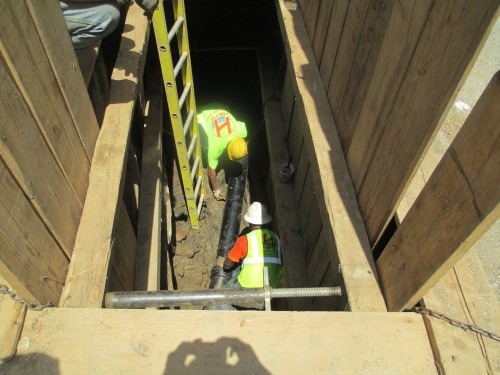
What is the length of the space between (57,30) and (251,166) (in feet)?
15.1

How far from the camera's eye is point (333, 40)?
2752mm

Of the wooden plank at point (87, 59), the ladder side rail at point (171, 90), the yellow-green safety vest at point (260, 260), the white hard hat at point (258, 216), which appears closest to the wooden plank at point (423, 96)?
the wooden plank at point (87, 59)

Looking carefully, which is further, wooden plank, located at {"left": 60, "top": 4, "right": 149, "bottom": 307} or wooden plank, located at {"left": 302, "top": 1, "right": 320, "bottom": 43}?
wooden plank, located at {"left": 302, "top": 1, "right": 320, "bottom": 43}

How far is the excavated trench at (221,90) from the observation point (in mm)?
5320

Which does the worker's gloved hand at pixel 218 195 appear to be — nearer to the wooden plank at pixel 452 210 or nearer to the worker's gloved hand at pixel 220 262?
the worker's gloved hand at pixel 220 262

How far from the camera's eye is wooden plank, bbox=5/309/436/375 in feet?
5.08

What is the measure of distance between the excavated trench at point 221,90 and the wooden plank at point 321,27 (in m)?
2.63

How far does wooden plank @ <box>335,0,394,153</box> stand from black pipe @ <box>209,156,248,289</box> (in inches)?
110

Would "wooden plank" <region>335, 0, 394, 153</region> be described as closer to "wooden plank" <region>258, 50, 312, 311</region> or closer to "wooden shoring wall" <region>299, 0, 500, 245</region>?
"wooden shoring wall" <region>299, 0, 500, 245</region>

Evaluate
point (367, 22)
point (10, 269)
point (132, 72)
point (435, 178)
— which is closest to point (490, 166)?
point (435, 178)

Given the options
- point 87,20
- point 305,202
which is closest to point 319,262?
point 305,202

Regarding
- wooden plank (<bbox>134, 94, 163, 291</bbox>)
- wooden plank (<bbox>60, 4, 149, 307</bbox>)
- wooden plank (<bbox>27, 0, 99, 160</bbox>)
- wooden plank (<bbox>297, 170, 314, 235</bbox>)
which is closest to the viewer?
wooden plank (<bbox>27, 0, 99, 160</bbox>)

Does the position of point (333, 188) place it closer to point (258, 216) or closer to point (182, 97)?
point (182, 97)

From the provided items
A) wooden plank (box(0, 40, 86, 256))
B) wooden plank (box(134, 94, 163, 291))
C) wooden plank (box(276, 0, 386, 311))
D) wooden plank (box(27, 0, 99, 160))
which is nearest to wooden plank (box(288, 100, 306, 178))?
wooden plank (box(276, 0, 386, 311))
